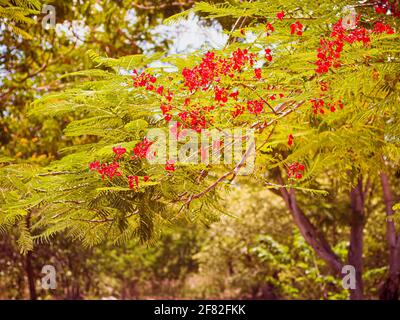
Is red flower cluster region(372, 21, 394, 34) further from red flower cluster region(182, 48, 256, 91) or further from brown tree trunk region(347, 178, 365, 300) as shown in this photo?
brown tree trunk region(347, 178, 365, 300)

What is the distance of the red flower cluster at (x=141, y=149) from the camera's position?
200 inches

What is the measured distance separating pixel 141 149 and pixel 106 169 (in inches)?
14.4

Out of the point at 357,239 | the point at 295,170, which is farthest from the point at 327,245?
the point at 295,170

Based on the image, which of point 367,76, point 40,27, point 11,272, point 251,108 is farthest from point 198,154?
point 11,272

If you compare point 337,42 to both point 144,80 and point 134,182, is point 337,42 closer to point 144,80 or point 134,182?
point 144,80

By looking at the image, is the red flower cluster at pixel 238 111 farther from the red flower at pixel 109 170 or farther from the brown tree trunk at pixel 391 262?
the brown tree trunk at pixel 391 262

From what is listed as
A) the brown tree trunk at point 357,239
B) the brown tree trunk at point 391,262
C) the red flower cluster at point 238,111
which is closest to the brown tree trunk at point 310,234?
the brown tree trunk at point 357,239

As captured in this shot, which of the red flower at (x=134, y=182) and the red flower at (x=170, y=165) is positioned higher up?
the red flower at (x=170, y=165)

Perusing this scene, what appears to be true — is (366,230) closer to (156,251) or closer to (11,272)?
(11,272)

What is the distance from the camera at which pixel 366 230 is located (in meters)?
22.3

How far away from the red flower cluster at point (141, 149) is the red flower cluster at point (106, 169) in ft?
0.66

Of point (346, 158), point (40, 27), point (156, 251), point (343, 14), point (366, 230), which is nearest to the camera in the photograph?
point (343, 14)

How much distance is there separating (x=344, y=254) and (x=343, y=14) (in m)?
15.0

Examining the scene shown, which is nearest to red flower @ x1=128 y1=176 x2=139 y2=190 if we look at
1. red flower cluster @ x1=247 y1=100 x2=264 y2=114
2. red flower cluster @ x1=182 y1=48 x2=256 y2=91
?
red flower cluster @ x1=182 y1=48 x2=256 y2=91
